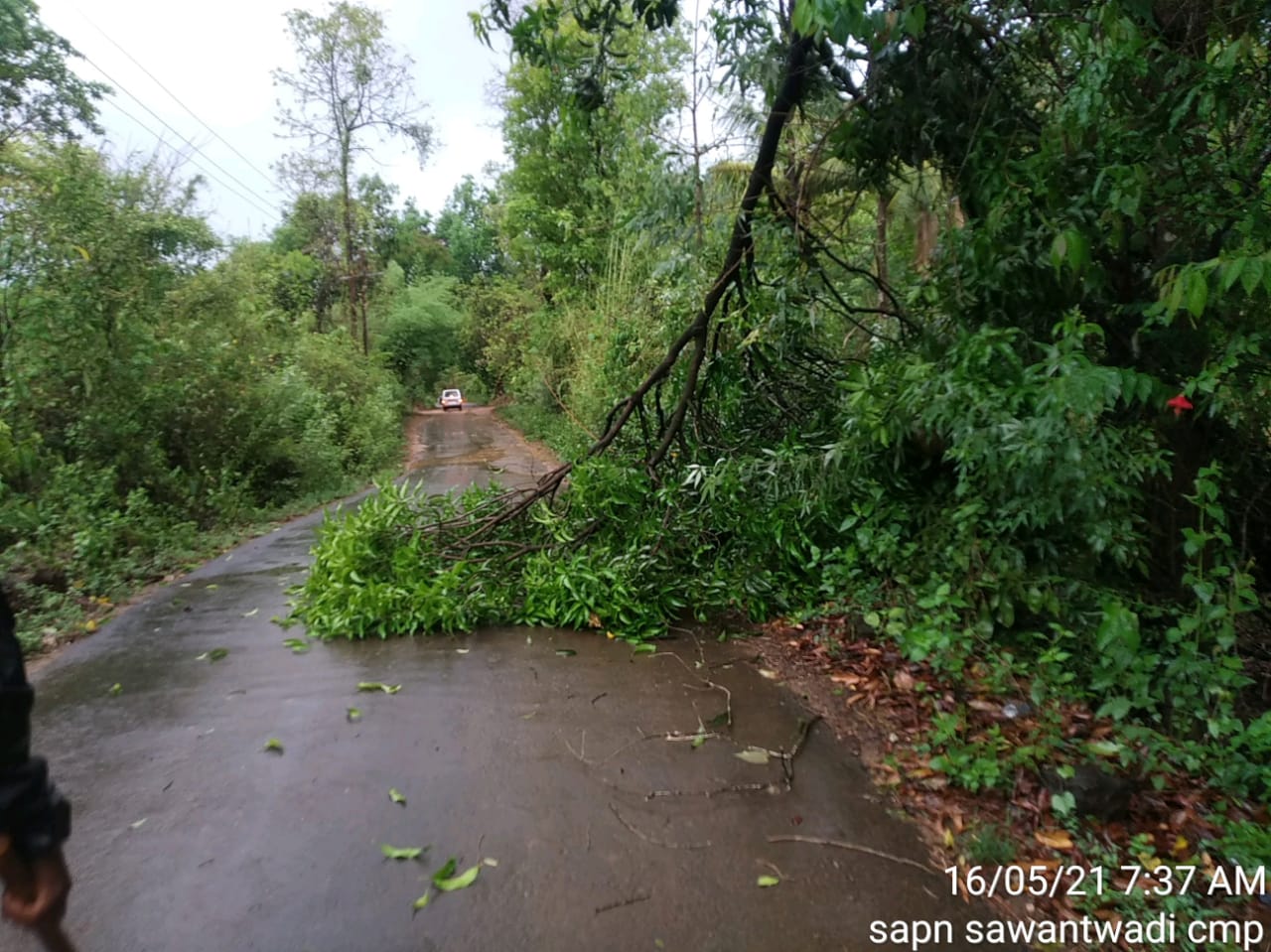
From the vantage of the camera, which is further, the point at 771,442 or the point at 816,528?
the point at 771,442

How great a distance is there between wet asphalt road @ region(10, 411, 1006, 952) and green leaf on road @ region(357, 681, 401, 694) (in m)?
0.07

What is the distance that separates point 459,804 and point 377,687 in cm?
157

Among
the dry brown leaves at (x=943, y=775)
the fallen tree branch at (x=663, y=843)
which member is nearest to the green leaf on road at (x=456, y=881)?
the fallen tree branch at (x=663, y=843)

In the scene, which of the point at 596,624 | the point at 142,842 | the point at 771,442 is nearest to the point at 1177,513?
the point at 771,442

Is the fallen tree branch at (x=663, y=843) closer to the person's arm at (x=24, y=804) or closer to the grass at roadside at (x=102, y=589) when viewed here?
the person's arm at (x=24, y=804)

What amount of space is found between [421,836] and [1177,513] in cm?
441

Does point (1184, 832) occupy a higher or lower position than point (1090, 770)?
lower

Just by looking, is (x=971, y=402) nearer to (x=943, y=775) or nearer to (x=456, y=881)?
(x=943, y=775)

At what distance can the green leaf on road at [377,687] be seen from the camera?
473cm

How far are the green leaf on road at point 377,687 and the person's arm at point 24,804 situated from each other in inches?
123

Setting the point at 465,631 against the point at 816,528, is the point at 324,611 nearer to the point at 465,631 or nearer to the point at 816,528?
the point at 465,631

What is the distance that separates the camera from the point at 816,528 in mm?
5766

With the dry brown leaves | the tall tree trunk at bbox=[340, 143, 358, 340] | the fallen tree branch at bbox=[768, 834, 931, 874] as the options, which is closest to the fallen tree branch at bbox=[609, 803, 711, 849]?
the fallen tree branch at bbox=[768, 834, 931, 874]

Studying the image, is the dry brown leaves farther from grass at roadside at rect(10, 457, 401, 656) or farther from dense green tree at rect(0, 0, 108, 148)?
dense green tree at rect(0, 0, 108, 148)
